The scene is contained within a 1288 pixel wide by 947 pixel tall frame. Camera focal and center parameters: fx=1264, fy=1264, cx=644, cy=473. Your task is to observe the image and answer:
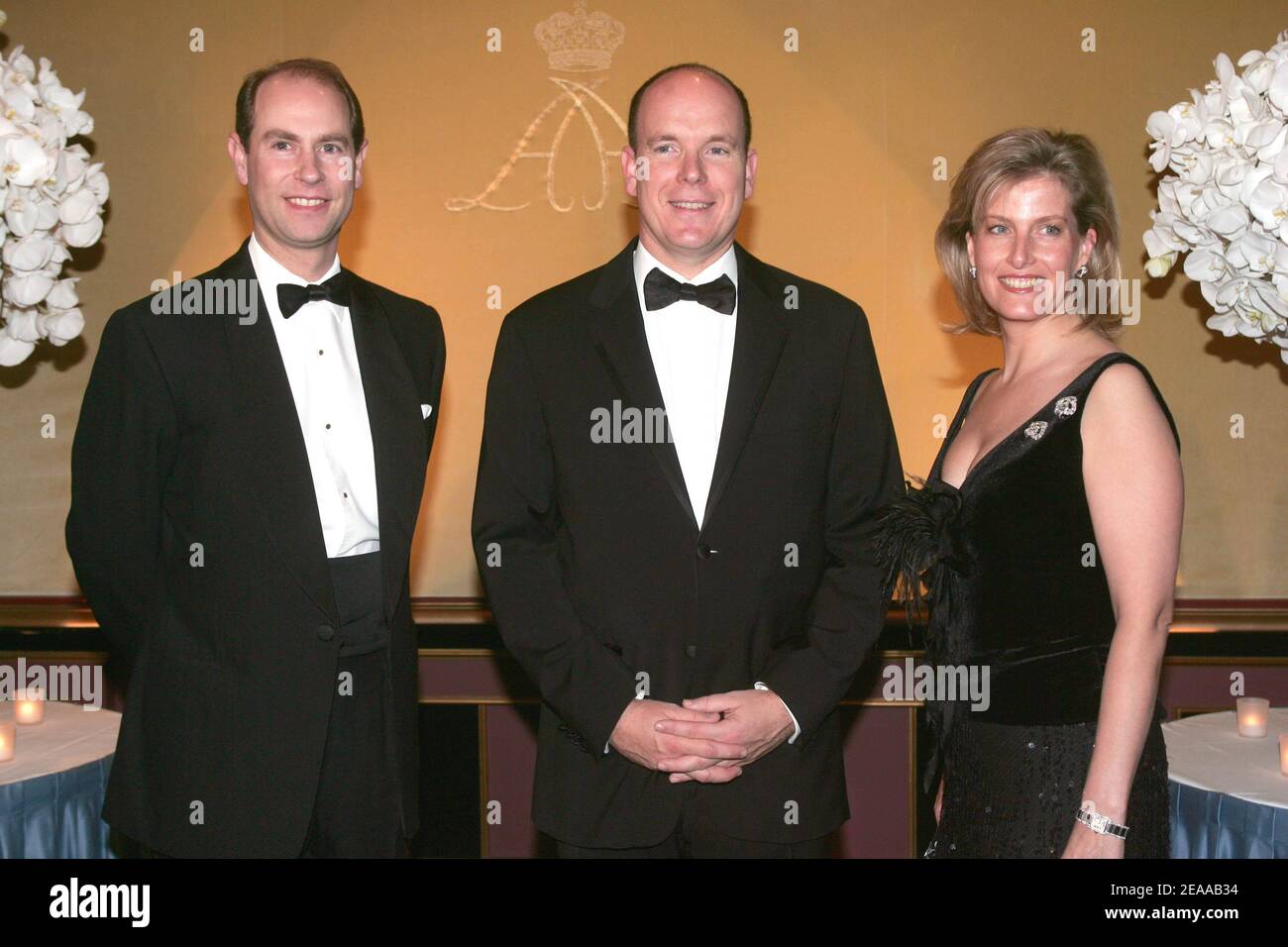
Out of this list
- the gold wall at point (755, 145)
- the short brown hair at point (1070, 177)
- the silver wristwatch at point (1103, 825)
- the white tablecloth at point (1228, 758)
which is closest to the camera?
Result: the silver wristwatch at point (1103, 825)

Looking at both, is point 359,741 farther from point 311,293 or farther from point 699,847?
point 311,293

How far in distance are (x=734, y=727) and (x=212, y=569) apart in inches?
41.4

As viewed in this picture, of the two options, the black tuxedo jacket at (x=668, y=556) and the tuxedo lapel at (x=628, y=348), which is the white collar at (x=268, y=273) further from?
the tuxedo lapel at (x=628, y=348)

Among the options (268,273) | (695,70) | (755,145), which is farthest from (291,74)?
(755,145)

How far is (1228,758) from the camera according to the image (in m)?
3.08

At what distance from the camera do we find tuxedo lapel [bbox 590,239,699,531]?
2.46 meters

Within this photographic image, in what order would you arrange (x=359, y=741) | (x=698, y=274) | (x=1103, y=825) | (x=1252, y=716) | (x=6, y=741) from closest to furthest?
(x=1103, y=825) < (x=359, y=741) < (x=698, y=274) < (x=6, y=741) < (x=1252, y=716)

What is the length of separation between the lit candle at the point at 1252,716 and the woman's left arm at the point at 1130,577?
1114 mm

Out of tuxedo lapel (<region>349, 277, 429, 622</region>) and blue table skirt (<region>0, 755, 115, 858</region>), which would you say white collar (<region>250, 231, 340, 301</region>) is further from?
blue table skirt (<region>0, 755, 115, 858</region>)

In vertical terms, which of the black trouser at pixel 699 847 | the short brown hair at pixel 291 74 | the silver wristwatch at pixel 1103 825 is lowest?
the black trouser at pixel 699 847

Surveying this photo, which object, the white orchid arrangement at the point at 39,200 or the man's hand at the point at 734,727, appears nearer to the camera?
the man's hand at the point at 734,727

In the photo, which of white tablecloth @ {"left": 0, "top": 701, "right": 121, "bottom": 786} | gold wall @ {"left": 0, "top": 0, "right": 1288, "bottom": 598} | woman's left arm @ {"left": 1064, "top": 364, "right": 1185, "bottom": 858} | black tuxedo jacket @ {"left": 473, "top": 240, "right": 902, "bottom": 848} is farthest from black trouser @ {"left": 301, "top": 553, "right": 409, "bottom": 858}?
gold wall @ {"left": 0, "top": 0, "right": 1288, "bottom": 598}

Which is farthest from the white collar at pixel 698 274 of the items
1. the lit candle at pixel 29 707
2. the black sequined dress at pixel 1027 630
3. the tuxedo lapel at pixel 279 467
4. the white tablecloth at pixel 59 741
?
the lit candle at pixel 29 707

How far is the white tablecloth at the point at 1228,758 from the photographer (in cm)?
284
